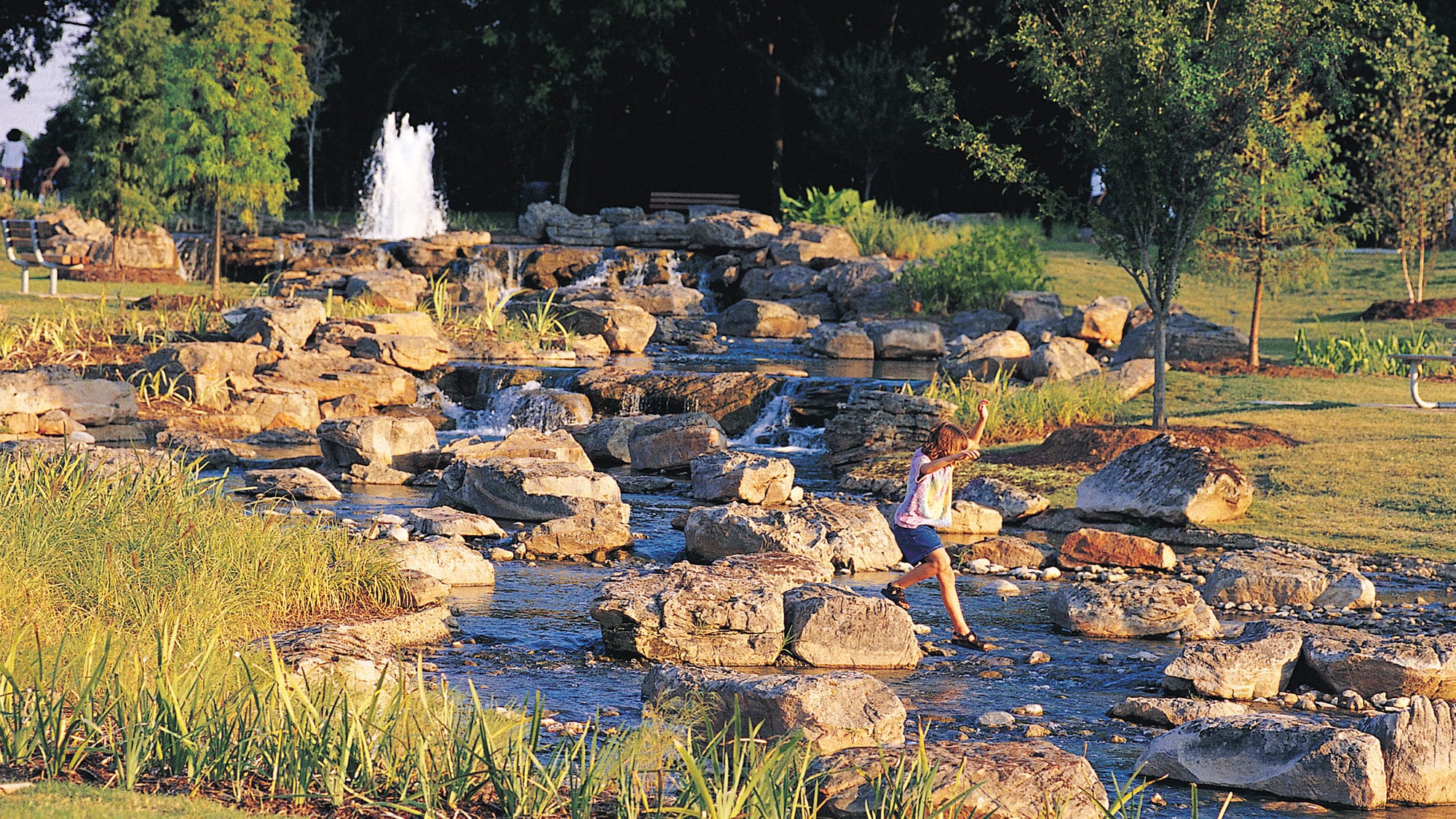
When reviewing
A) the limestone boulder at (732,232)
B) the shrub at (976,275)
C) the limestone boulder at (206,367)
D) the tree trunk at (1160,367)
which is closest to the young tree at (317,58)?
the limestone boulder at (732,232)

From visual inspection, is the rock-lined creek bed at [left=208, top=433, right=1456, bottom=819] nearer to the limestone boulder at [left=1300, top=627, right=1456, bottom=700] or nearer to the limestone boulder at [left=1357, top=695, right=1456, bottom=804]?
the limestone boulder at [left=1357, top=695, right=1456, bottom=804]

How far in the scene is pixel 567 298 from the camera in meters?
25.7

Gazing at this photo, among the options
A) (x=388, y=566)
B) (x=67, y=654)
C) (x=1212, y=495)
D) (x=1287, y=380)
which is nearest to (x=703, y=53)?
(x=1287, y=380)

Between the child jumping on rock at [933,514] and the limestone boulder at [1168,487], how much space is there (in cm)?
379

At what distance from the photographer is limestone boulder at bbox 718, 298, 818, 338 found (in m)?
25.8

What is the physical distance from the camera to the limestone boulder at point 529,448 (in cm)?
1438

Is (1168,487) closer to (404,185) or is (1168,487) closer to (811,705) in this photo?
(811,705)

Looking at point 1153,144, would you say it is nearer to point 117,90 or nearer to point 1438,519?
point 1438,519

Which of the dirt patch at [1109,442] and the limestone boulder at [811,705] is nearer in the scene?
the limestone boulder at [811,705]

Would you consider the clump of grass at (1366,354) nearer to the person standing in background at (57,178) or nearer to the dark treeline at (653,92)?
the dark treeline at (653,92)

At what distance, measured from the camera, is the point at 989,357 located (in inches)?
784

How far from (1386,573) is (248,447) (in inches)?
458

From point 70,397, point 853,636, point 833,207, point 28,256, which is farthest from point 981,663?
point 833,207

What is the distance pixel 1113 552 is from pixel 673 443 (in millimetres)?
5992
